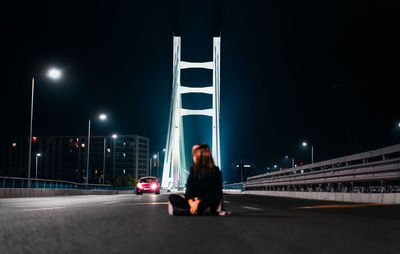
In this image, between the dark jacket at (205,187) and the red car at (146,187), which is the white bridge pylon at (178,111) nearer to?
the red car at (146,187)

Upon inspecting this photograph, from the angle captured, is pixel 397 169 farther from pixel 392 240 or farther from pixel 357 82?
pixel 357 82

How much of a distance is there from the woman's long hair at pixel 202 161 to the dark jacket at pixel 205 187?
0.06 meters

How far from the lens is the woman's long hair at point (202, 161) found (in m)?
7.70

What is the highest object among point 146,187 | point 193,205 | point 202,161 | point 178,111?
point 178,111

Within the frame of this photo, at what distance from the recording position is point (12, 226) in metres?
6.52

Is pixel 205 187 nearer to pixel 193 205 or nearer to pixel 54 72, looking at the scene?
pixel 193 205

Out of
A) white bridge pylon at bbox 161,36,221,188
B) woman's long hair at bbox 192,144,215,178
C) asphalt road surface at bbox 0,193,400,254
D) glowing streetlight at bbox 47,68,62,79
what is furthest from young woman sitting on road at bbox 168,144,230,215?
white bridge pylon at bbox 161,36,221,188

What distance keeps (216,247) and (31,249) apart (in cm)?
157

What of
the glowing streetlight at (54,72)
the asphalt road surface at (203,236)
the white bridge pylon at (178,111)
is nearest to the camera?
the asphalt road surface at (203,236)

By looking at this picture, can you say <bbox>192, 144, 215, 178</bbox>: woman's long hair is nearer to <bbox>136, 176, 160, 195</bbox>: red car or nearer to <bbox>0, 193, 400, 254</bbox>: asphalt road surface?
<bbox>0, 193, 400, 254</bbox>: asphalt road surface

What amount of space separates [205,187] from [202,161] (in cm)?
38

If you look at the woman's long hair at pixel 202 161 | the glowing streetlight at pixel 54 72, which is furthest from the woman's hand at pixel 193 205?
the glowing streetlight at pixel 54 72

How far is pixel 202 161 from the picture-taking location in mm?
7727

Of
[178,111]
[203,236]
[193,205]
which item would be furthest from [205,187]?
[178,111]
